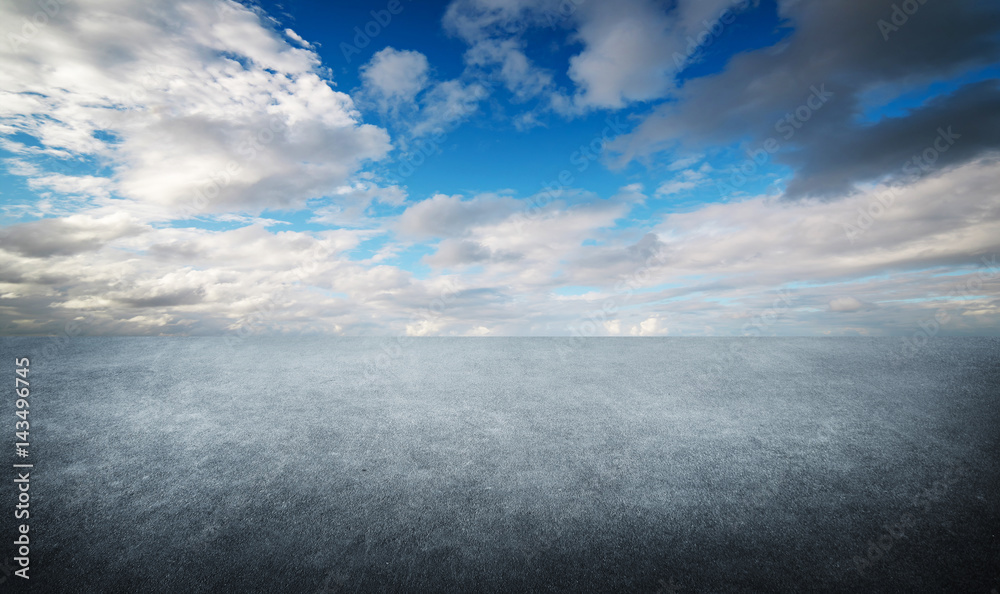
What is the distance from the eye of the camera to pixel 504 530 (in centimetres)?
206

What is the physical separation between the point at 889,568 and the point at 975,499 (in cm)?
110

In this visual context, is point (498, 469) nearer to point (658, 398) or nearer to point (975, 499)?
point (658, 398)

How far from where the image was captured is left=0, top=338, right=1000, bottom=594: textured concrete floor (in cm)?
181

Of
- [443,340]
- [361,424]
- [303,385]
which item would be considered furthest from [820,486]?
[443,340]

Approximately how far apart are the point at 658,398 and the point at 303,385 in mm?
3737

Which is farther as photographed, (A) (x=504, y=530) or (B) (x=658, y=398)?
(B) (x=658, y=398)

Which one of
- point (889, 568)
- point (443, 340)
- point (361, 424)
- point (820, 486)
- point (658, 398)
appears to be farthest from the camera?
point (443, 340)

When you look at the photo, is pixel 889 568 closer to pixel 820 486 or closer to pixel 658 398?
pixel 820 486

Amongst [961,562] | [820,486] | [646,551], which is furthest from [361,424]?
[961,562]

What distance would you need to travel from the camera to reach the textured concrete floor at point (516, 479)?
1.81 metres

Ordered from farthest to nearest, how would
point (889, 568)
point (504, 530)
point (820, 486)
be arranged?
point (820, 486)
point (504, 530)
point (889, 568)

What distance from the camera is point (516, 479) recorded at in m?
2.53

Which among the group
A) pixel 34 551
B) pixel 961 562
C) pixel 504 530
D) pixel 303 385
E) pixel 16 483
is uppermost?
pixel 303 385

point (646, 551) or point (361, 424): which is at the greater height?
point (361, 424)
